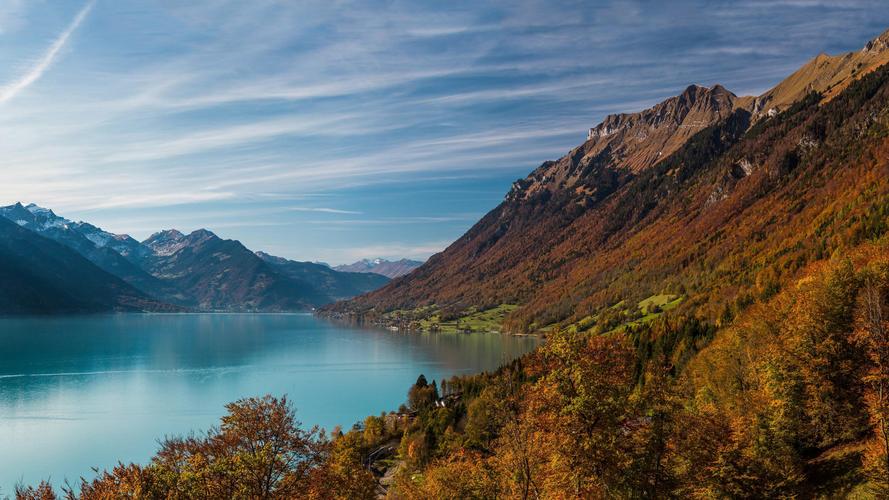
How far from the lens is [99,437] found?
3932 inches

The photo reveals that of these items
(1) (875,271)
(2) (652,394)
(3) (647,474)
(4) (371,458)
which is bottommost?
(4) (371,458)

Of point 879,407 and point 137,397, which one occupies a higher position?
point 879,407

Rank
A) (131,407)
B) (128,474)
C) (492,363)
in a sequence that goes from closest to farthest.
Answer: (128,474)
(131,407)
(492,363)

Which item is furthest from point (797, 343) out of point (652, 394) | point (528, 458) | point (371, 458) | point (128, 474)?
point (371, 458)

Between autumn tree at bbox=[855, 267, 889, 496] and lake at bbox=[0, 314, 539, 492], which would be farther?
lake at bbox=[0, 314, 539, 492]

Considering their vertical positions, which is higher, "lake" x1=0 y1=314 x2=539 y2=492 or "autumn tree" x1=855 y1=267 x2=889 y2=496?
"autumn tree" x1=855 y1=267 x2=889 y2=496

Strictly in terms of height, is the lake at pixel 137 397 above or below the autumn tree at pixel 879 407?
below

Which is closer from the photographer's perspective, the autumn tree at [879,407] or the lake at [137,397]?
the autumn tree at [879,407]

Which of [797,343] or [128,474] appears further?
[797,343]

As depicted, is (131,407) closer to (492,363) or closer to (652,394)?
(492,363)

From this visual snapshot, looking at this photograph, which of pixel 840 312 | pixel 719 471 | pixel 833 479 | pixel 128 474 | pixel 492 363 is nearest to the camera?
pixel 128 474

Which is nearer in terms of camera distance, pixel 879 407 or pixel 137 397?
pixel 879 407

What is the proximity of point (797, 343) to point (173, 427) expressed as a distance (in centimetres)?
10442

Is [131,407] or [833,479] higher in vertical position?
[833,479]
